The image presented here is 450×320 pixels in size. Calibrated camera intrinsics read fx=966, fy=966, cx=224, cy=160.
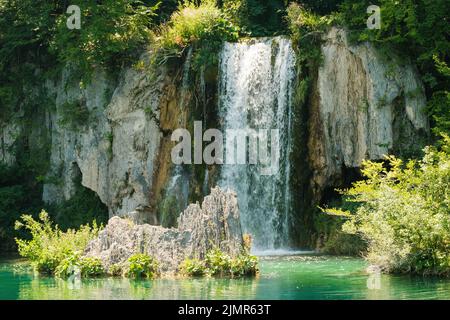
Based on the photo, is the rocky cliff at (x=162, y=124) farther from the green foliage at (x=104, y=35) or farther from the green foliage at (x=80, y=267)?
the green foliage at (x=80, y=267)

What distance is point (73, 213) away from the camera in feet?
89.7

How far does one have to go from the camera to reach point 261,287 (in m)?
15.9

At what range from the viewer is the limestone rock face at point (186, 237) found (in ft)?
58.6

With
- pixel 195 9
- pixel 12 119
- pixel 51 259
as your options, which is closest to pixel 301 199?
pixel 195 9

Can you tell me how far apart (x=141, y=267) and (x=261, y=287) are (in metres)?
2.71

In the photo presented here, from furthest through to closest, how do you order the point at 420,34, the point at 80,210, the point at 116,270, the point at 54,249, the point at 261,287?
1. the point at 80,210
2. the point at 420,34
3. the point at 54,249
4. the point at 116,270
5. the point at 261,287

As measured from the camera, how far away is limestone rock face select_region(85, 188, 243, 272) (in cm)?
1786

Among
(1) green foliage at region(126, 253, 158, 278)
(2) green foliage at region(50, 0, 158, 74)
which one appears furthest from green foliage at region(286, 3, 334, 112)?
(1) green foliage at region(126, 253, 158, 278)

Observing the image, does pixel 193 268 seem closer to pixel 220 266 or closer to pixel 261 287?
pixel 220 266

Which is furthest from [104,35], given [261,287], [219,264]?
[261,287]

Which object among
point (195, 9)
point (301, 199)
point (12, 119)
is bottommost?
point (301, 199)

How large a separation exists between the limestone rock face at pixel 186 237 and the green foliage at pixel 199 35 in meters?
7.75
